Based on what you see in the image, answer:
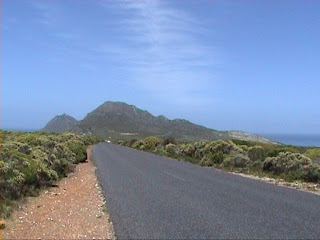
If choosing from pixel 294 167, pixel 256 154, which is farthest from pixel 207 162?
pixel 294 167

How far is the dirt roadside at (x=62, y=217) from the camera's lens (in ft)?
34.0

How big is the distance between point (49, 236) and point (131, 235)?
6.21 ft

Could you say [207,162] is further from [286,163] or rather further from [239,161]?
[286,163]

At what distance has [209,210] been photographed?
1260 centimetres

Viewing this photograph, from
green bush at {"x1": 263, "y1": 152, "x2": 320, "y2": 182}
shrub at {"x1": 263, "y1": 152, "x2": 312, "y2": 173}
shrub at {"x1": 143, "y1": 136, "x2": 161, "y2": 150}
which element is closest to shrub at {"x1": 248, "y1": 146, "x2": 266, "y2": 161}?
shrub at {"x1": 263, "y1": 152, "x2": 312, "y2": 173}

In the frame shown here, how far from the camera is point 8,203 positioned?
44.1 feet

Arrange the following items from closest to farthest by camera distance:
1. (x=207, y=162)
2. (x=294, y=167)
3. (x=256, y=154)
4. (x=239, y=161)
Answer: (x=294, y=167), (x=239, y=161), (x=256, y=154), (x=207, y=162)

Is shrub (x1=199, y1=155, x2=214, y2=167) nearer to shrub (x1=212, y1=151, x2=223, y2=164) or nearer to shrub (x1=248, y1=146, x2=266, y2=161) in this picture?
shrub (x1=212, y1=151, x2=223, y2=164)

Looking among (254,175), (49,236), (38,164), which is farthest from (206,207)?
(254,175)

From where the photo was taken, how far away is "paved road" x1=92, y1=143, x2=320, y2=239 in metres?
9.94

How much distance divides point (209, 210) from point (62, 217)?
410 cm

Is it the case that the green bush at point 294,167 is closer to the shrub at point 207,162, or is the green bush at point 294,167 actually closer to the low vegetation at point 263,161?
the low vegetation at point 263,161

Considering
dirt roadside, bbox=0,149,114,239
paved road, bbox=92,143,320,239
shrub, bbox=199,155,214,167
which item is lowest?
dirt roadside, bbox=0,149,114,239

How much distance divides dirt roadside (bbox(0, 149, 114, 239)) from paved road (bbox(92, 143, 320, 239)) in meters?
0.44
